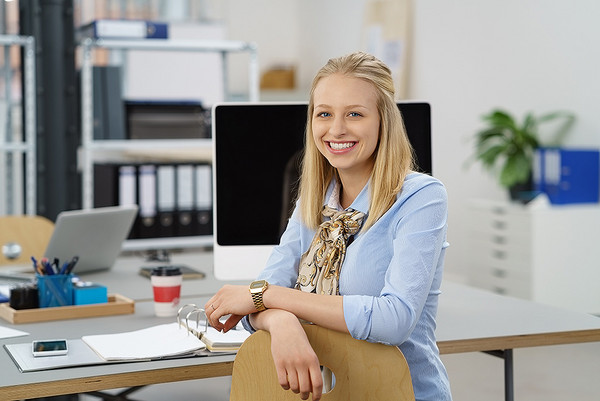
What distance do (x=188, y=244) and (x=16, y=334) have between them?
223cm

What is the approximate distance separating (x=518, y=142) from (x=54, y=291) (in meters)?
3.56

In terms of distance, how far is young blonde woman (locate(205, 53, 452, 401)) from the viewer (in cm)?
132

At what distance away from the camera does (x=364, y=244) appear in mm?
1407

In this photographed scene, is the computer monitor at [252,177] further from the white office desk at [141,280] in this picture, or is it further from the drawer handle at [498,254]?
the drawer handle at [498,254]

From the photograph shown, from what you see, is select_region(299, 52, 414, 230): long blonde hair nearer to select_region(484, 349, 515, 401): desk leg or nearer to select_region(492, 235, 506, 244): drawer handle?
select_region(484, 349, 515, 401): desk leg

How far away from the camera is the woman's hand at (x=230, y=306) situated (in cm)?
142

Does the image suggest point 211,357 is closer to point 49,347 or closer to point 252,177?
point 49,347

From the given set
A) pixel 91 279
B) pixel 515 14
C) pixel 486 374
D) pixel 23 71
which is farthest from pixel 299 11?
pixel 91 279

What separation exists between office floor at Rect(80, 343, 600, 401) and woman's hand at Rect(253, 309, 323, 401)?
1540mm

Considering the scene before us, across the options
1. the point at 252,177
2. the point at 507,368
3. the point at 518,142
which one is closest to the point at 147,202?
the point at 252,177

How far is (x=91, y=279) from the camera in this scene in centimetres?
239

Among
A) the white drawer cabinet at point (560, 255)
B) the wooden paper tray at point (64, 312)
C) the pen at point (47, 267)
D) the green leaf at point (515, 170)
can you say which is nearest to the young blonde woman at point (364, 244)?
the wooden paper tray at point (64, 312)

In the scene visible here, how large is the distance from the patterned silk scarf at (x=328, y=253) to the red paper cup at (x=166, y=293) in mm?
462

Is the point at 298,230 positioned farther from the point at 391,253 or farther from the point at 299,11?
the point at 299,11
